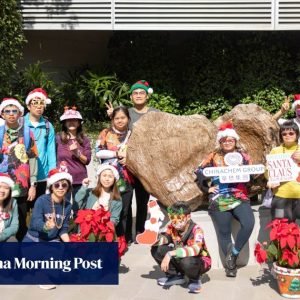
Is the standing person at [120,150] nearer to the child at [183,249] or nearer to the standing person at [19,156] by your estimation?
the standing person at [19,156]

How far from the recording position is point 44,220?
14.6 feet

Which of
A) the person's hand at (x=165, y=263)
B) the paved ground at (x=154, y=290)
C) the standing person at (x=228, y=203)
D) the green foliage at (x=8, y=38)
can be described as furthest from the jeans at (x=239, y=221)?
the green foliage at (x=8, y=38)

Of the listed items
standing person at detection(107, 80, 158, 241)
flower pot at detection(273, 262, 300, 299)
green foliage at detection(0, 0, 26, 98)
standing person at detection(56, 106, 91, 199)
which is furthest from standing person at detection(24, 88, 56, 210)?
green foliage at detection(0, 0, 26, 98)

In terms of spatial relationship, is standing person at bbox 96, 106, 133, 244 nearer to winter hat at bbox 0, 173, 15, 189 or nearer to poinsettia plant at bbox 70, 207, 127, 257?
poinsettia plant at bbox 70, 207, 127, 257

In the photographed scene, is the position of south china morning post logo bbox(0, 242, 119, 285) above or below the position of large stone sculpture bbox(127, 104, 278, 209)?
below

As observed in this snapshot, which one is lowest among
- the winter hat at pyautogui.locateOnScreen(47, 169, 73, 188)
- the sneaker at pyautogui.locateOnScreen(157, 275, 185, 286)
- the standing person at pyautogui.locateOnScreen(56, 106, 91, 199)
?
the sneaker at pyautogui.locateOnScreen(157, 275, 185, 286)

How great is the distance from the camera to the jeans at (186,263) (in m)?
4.12

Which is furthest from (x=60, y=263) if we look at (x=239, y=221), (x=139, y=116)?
(x=139, y=116)

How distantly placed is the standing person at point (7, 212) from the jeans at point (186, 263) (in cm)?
121

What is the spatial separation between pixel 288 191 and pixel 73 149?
6.71 ft

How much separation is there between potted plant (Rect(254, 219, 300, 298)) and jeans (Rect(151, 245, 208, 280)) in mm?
467

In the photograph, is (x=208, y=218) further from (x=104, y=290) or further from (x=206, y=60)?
(x=206, y=60)

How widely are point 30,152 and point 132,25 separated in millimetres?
5549

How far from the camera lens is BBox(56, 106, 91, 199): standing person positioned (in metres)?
5.11
